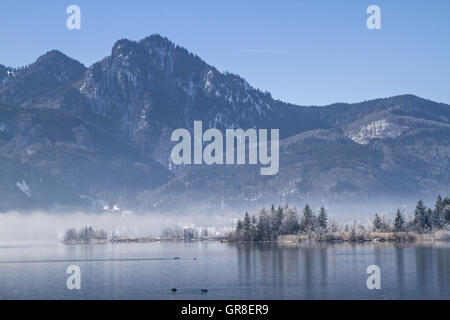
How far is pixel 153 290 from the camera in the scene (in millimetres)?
158375
